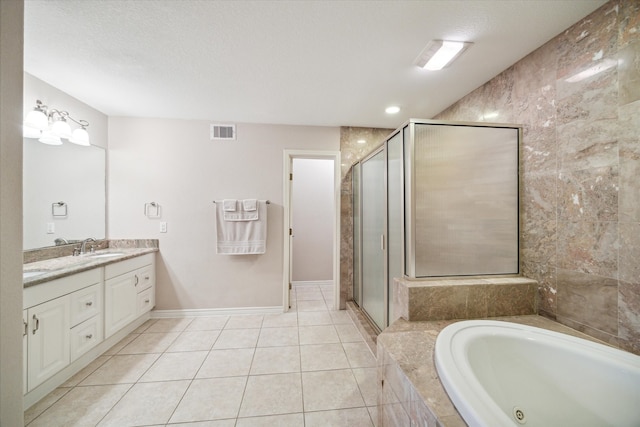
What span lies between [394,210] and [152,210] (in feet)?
8.85

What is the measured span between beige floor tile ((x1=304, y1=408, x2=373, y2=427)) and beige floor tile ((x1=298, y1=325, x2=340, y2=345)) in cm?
78

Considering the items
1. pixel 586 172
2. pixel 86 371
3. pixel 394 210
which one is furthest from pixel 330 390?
pixel 586 172

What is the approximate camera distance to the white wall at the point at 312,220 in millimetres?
4082


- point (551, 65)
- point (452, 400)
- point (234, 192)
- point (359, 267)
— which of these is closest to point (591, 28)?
point (551, 65)

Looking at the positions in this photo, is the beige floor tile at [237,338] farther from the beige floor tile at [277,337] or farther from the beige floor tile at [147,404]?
the beige floor tile at [147,404]

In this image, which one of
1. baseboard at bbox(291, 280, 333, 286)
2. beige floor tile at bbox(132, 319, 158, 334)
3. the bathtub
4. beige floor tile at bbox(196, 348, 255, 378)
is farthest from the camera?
baseboard at bbox(291, 280, 333, 286)

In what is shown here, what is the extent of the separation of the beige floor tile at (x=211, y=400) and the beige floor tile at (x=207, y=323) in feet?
2.82

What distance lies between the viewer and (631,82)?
1071mm

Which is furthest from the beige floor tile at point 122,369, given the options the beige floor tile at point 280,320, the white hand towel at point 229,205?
the white hand towel at point 229,205

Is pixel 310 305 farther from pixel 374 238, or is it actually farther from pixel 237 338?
pixel 374 238

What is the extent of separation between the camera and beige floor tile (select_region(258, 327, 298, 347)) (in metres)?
2.20

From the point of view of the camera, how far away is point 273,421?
4.50 ft

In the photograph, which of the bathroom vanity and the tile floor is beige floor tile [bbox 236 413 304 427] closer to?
the tile floor

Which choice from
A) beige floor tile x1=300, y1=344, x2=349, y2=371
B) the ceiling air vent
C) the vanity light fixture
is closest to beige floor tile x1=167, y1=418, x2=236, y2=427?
beige floor tile x1=300, y1=344, x2=349, y2=371
